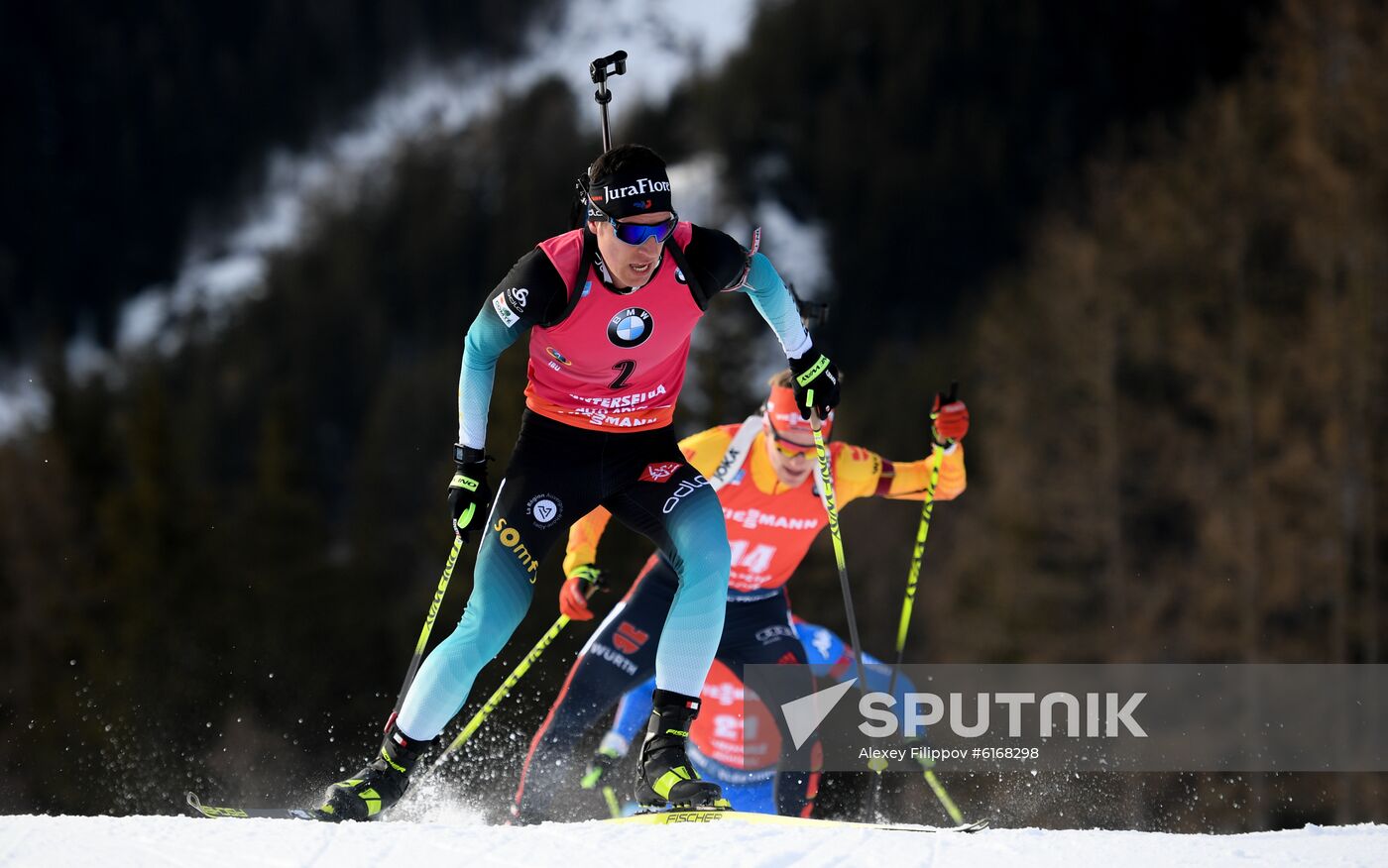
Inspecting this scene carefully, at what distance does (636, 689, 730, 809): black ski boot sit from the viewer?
14.9 feet

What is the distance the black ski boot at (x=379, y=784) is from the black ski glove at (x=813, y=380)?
1.90 meters

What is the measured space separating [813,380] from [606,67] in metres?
1.54

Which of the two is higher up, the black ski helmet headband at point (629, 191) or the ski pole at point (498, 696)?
the black ski helmet headband at point (629, 191)

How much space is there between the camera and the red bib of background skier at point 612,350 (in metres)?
4.56

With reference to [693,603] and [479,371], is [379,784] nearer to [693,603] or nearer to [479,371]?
[693,603]

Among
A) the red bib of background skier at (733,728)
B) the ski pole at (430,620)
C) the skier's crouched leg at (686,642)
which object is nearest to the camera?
the skier's crouched leg at (686,642)

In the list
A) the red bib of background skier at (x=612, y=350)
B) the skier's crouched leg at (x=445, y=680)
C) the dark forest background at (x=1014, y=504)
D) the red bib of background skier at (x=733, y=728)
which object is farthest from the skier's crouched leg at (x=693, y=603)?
the dark forest background at (x=1014, y=504)

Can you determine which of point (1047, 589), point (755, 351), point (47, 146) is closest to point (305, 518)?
point (755, 351)

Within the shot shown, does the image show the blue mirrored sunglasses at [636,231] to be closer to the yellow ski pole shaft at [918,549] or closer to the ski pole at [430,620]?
the ski pole at [430,620]

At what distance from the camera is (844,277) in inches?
3142

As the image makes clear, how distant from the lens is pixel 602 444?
4.86 metres

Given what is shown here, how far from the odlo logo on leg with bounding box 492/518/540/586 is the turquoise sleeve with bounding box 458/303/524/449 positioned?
293 mm

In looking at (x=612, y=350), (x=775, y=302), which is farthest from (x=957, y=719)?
(x=612, y=350)

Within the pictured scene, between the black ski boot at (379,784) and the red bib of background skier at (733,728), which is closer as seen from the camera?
the black ski boot at (379,784)
